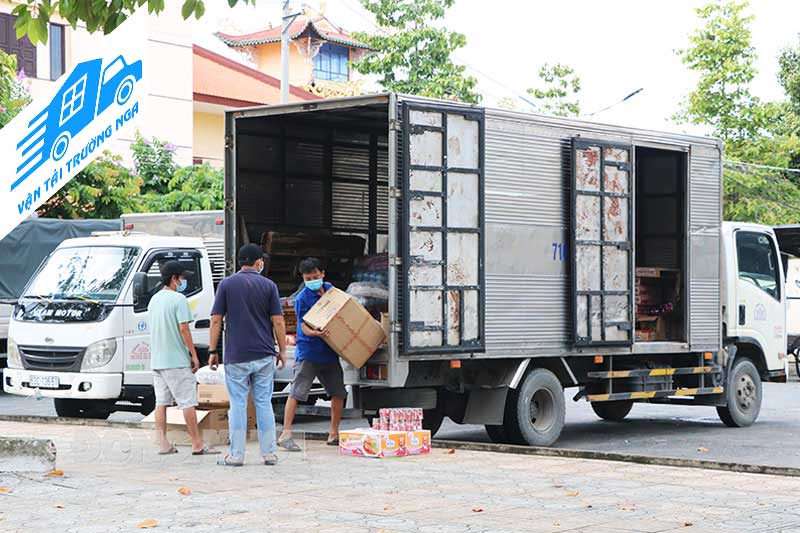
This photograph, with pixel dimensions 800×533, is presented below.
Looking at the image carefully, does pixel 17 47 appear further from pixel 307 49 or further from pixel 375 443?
pixel 307 49

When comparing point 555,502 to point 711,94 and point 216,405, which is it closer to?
point 216,405

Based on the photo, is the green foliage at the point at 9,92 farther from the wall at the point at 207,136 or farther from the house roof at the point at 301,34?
the house roof at the point at 301,34

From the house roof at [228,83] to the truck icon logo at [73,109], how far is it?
28457 mm

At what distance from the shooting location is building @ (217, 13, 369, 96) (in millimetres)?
55469

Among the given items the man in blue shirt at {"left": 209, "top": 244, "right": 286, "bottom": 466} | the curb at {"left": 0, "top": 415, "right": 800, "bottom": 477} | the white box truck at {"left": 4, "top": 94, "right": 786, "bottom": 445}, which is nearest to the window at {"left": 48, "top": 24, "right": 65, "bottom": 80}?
the white box truck at {"left": 4, "top": 94, "right": 786, "bottom": 445}

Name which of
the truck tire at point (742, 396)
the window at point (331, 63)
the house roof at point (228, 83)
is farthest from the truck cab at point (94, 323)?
the window at point (331, 63)

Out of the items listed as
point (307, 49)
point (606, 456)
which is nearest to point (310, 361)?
point (606, 456)

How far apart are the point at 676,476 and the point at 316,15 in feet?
157

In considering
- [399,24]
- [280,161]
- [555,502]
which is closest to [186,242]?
[280,161]

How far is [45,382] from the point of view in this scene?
46.4 feet

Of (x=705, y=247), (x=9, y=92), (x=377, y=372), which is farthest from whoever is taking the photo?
(x=9, y=92)

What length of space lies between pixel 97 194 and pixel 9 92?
259 centimetres

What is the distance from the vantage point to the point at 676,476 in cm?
981

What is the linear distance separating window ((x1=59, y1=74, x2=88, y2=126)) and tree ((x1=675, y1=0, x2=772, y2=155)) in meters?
27.0
